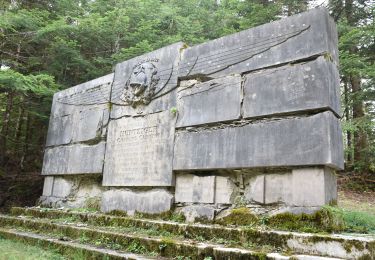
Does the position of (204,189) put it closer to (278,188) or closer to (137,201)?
(278,188)

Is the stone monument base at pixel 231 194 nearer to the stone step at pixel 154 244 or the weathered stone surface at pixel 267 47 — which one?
the stone step at pixel 154 244

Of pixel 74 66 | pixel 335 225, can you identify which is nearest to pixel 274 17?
pixel 74 66

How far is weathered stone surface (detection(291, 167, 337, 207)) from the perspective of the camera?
11.0 feet

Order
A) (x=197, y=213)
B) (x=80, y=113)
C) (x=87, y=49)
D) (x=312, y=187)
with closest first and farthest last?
1. (x=312, y=187)
2. (x=197, y=213)
3. (x=80, y=113)
4. (x=87, y=49)

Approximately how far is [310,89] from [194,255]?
2.19 m

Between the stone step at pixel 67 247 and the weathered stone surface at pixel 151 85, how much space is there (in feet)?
7.73

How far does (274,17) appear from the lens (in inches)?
431

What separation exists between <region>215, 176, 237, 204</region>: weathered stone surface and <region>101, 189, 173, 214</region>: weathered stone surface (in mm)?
767

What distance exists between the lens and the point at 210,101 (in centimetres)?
456

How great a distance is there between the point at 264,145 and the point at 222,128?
27.0 inches

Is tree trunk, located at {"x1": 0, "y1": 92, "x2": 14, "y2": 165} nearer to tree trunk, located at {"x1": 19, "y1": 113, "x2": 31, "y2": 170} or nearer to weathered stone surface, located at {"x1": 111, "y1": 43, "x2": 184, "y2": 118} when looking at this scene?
tree trunk, located at {"x1": 19, "y1": 113, "x2": 31, "y2": 170}

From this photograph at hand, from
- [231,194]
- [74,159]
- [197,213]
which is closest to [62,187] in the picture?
[74,159]

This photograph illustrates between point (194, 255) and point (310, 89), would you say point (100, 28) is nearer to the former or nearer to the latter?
point (310, 89)

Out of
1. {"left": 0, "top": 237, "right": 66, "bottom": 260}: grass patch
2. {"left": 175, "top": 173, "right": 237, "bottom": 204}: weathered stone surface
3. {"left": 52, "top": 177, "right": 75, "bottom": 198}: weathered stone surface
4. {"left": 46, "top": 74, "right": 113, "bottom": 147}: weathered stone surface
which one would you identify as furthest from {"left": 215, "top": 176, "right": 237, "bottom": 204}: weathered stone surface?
{"left": 52, "top": 177, "right": 75, "bottom": 198}: weathered stone surface
